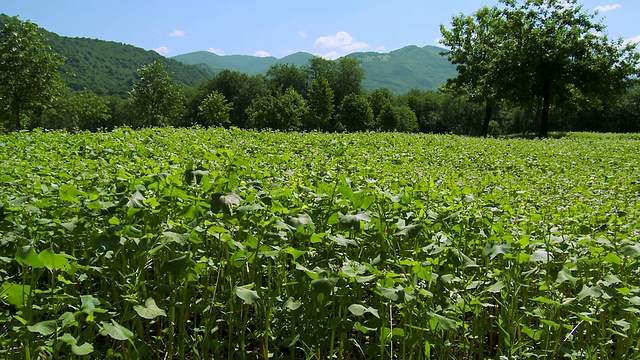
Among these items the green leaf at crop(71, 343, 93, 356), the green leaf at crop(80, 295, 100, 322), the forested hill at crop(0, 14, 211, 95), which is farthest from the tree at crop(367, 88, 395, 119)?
the green leaf at crop(71, 343, 93, 356)

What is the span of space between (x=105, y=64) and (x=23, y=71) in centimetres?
10544

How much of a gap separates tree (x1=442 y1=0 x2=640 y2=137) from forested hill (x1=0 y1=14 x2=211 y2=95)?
3132 inches

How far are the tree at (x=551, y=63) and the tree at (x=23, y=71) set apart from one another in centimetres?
2877

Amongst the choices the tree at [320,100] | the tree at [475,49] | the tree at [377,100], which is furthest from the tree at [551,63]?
the tree at [377,100]

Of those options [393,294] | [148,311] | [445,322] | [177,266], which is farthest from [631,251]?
[148,311]

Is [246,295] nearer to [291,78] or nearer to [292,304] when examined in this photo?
[292,304]

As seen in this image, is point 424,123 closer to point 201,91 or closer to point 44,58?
point 201,91

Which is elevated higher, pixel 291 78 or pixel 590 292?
pixel 291 78

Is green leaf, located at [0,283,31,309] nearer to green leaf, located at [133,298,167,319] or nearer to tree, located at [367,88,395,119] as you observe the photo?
green leaf, located at [133,298,167,319]

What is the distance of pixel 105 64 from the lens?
4783 inches

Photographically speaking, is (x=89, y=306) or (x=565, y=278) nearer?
(x=89, y=306)

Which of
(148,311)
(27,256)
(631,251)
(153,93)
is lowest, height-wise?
(148,311)

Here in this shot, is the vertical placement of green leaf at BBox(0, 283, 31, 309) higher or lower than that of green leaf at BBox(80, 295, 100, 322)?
higher

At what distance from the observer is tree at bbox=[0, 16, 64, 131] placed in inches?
1061
